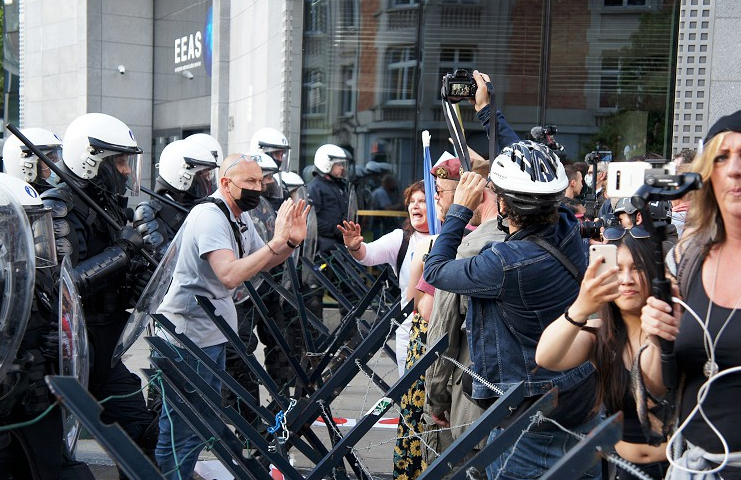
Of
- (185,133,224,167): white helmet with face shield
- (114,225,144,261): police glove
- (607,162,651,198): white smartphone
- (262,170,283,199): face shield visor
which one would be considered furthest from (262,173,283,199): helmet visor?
(607,162,651,198): white smartphone

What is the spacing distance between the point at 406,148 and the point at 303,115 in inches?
70.1

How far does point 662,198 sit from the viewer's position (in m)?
2.29

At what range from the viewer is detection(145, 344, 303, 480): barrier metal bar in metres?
3.80

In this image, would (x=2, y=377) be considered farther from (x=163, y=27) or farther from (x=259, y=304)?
(x=163, y=27)

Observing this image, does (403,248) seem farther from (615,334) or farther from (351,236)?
(615,334)

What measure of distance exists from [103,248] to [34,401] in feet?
5.71

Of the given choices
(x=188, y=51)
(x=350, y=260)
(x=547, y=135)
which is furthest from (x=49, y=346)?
(x=188, y=51)

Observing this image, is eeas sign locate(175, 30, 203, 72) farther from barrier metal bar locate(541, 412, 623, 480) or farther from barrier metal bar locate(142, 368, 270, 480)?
barrier metal bar locate(541, 412, 623, 480)

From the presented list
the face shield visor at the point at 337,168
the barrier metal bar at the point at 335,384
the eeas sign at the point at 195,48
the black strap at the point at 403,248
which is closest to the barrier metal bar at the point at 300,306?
the black strap at the point at 403,248

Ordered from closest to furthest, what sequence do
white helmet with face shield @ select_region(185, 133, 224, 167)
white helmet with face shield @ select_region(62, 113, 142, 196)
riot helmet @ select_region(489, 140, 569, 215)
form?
riot helmet @ select_region(489, 140, 569, 215) → white helmet with face shield @ select_region(62, 113, 142, 196) → white helmet with face shield @ select_region(185, 133, 224, 167)

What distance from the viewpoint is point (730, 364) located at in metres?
2.36

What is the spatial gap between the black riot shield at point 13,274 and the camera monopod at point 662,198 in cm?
264

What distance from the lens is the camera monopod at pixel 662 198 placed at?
7.39ft

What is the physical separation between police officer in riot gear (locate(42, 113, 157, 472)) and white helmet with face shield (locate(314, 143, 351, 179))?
5095 mm
